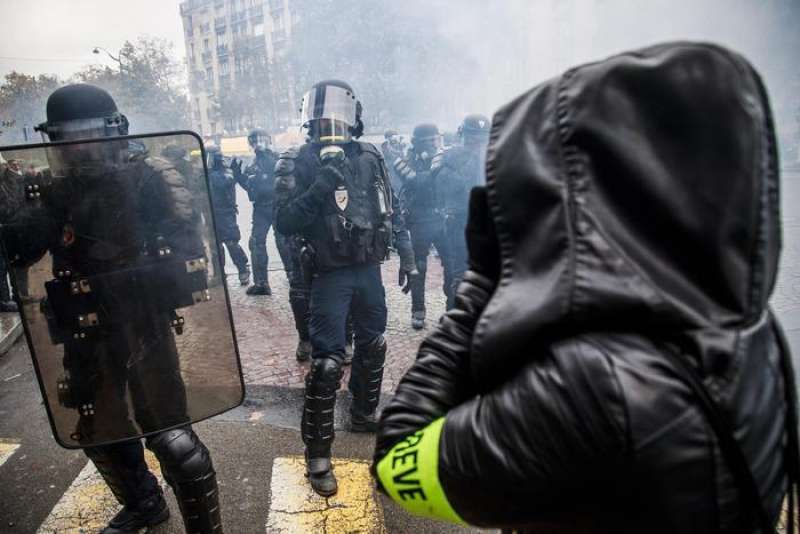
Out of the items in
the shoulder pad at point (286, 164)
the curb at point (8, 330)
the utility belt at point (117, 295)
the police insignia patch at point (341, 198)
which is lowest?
the curb at point (8, 330)

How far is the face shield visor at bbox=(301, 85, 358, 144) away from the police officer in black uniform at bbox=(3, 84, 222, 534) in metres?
1.22

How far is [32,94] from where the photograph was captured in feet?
88.6

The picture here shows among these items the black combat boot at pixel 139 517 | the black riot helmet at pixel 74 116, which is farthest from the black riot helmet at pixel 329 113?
the black combat boot at pixel 139 517

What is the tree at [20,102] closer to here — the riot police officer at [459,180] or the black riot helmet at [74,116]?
the riot police officer at [459,180]

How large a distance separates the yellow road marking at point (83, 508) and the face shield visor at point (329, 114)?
2.29 meters

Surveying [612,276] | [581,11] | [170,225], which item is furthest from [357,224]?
[581,11]

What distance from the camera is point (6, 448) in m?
3.68

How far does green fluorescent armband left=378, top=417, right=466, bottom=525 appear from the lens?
37.6 inches

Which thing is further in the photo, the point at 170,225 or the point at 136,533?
the point at 136,533

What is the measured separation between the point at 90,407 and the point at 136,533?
35.2 inches

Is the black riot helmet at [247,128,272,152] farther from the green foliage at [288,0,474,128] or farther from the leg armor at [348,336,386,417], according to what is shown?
the green foliage at [288,0,474,128]

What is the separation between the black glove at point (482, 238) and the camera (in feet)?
3.47

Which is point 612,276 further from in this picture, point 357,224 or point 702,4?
point 702,4

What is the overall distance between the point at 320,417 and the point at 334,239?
101cm
